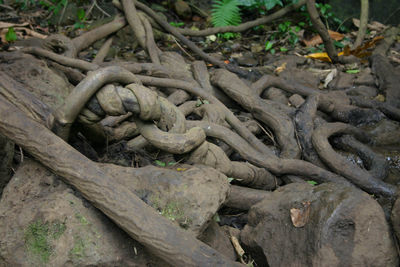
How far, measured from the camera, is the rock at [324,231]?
199 centimetres

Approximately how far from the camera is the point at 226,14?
6.28 m

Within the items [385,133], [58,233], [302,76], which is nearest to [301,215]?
[58,233]

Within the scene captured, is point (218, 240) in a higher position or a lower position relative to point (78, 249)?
lower

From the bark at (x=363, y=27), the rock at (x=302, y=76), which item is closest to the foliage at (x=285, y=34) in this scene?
the bark at (x=363, y=27)

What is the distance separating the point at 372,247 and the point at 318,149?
1297 mm

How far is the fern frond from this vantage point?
6.23 m

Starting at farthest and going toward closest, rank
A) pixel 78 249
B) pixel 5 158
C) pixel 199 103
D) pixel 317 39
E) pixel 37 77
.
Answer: pixel 317 39 < pixel 199 103 < pixel 37 77 < pixel 5 158 < pixel 78 249

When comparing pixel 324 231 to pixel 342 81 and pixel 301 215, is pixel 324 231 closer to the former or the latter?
pixel 301 215

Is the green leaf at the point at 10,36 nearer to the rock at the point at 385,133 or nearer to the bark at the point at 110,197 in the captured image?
the bark at the point at 110,197

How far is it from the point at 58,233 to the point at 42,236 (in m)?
0.08

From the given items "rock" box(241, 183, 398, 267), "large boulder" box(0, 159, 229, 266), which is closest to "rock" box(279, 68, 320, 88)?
"rock" box(241, 183, 398, 267)

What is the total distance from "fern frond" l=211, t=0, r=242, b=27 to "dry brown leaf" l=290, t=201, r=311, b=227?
14.9 feet

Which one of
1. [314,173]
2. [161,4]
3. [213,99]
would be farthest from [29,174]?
[161,4]

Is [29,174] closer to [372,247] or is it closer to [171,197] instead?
[171,197]
